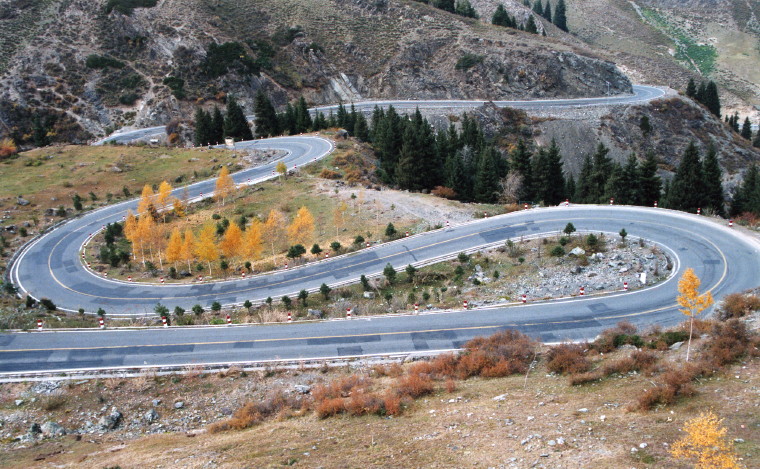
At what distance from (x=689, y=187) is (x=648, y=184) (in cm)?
385

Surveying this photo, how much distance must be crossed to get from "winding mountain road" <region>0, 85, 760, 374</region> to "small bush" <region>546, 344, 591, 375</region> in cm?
505

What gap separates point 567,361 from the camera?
21453mm

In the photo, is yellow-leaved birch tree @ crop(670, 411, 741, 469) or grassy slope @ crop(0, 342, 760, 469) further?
grassy slope @ crop(0, 342, 760, 469)

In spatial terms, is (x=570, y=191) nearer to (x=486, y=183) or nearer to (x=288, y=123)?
(x=486, y=183)

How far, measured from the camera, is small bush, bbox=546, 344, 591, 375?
69.0 feet

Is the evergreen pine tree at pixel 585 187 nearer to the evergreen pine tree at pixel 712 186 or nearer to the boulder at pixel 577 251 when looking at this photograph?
the evergreen pine tree at pixel 712 186

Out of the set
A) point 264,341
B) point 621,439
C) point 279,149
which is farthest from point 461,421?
point 279,149

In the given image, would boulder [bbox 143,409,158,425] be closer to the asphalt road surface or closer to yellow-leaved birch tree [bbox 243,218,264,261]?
yellow-leaved birch tree [bbox 243,218,264,261]

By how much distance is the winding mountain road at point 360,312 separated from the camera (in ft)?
91.4

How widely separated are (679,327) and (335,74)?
94.6 m

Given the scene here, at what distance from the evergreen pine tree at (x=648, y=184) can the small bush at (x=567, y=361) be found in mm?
36253

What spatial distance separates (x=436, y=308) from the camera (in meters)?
32.3

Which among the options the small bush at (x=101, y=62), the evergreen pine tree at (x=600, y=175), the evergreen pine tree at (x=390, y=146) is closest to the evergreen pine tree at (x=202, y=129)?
the evergreen pine tree at (x=390, y=146)

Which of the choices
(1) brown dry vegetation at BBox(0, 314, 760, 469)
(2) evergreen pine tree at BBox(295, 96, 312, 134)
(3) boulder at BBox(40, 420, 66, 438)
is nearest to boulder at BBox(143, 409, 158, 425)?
(1) brown dry vegetation at BBox(0, 314, 760, 469)
